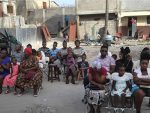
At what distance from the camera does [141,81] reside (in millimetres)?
7270

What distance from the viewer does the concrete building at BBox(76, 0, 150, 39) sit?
31.9m

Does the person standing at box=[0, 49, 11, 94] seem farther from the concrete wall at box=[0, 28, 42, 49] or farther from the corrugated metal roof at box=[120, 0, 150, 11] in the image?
the corrugated metal roof at box=[120, 0, 150, 11]

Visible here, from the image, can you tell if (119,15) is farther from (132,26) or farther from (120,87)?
(120,87)

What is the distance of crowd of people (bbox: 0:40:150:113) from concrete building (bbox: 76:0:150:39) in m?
20.7

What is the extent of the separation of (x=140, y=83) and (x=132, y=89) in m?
0.31

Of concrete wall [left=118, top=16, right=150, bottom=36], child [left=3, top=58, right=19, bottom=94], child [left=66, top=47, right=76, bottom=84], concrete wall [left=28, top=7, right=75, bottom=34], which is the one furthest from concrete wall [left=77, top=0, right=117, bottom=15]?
child [left=3, top=58, right=19, bottom=94]

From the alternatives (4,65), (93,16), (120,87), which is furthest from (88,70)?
(93,16)

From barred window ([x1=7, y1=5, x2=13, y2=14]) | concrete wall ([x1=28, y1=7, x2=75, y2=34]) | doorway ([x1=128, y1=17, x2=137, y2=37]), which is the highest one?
barred window ([x1=7, y1=5, x2=13, y2=14])

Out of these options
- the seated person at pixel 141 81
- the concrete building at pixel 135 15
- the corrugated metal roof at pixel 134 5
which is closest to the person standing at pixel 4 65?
the seated person at pixel 141 81

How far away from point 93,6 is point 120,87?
26259 mm

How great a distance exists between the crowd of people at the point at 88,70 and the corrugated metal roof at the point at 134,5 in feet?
71.2

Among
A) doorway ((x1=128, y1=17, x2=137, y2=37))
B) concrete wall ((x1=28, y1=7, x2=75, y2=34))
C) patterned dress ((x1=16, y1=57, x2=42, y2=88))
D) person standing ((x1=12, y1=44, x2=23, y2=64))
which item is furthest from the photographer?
concrete wall ((x1=28, y1=7, x2=75, y2=34))

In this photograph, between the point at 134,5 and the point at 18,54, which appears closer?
the point at 18,54

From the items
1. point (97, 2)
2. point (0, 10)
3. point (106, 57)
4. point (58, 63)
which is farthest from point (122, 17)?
point (106, 57)
